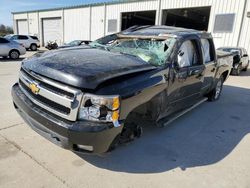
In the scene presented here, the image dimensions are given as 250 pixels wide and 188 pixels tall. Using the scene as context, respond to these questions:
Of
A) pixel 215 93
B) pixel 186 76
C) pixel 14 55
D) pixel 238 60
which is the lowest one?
pixel 14 55

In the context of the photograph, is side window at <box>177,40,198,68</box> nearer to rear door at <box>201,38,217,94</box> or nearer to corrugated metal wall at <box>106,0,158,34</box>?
rear door at <box>201,38,217,94</box>

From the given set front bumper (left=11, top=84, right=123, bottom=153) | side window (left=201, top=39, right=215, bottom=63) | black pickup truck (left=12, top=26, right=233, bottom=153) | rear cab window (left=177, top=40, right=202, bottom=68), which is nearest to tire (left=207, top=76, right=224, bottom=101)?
side window (left=201, top=39, right=215, bottom=63)

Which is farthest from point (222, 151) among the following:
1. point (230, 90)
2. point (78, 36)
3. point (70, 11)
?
point (70, 11)

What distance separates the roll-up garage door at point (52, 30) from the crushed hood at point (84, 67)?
27285 mm

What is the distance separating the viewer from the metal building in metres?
15.7

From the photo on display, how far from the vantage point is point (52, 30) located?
98.0 ft

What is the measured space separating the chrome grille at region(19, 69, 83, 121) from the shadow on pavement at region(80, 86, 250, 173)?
95 cm

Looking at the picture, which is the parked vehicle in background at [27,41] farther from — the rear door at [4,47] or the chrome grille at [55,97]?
the chrome grille at [55,97]

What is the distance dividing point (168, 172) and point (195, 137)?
136cm

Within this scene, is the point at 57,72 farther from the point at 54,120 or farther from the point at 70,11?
the point at 70,11

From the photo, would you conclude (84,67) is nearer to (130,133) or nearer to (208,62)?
(130,133)

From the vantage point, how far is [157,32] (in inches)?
169

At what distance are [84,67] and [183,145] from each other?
2187 millimetres

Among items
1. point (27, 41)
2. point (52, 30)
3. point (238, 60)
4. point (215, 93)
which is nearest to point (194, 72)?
point (215, 93)
